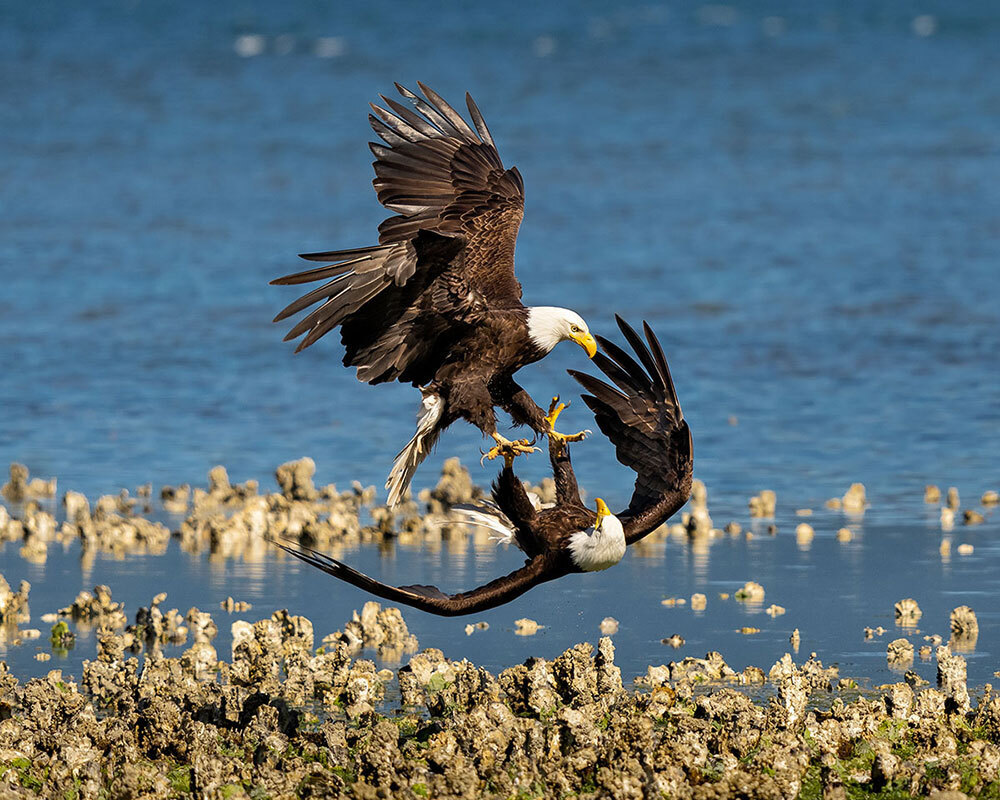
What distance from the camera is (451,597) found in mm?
7730

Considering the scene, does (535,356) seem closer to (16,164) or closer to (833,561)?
(833,561)

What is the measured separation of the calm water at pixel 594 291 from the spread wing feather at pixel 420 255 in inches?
66.4

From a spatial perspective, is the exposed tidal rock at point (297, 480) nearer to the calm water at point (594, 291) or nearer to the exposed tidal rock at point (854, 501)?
the calm water at point (594, 291)

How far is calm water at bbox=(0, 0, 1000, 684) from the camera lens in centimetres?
1080

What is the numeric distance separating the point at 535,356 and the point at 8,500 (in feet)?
19.8

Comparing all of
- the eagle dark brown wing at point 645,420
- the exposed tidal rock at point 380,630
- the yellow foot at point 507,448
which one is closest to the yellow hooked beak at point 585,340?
the eagle dark brown wing at point 645,420

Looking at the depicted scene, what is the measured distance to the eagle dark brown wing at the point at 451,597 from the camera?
291 inches

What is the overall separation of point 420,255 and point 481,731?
205 centimetres

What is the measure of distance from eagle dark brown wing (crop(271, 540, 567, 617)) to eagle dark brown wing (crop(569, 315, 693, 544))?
70 cm

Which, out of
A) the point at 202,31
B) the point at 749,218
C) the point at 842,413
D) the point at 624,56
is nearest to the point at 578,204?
the point at 749,218

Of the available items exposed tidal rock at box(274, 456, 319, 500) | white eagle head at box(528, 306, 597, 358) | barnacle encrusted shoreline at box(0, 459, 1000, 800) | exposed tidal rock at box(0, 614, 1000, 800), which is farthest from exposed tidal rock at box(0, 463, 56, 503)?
white eagle head at box(528, 306, 597, 358)

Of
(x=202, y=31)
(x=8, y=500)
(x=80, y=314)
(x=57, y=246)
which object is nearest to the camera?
(x=8, y=500)

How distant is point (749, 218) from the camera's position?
27234mm

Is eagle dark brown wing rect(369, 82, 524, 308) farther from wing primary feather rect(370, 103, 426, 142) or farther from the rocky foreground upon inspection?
the rocky foreground
